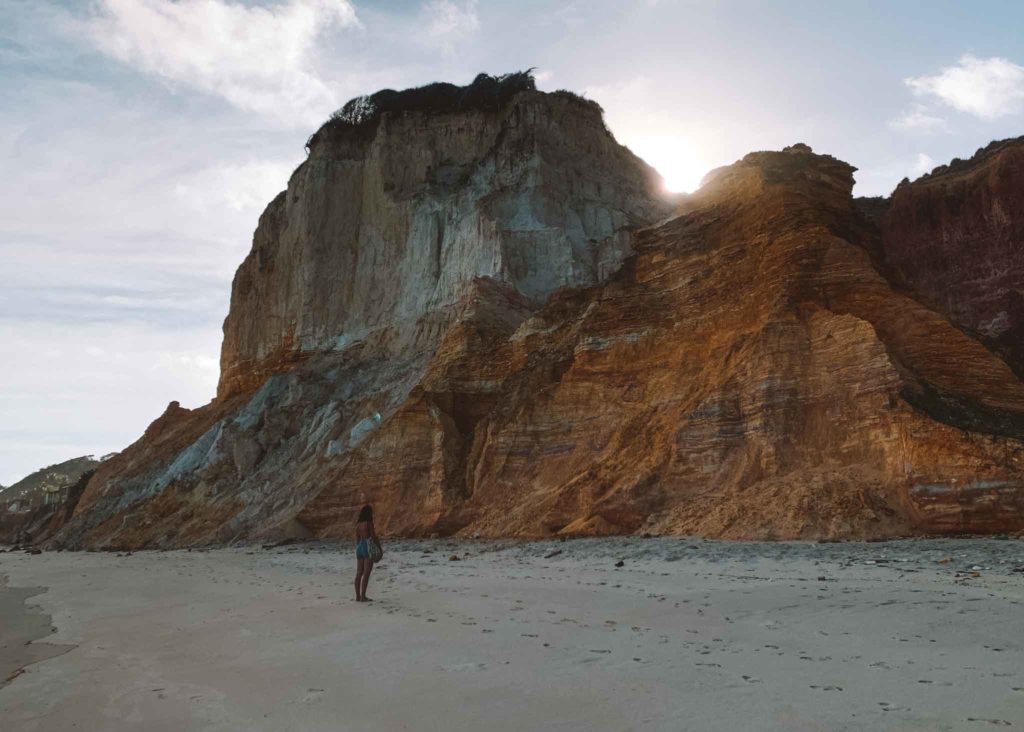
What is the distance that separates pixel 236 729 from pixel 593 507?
15.3 m

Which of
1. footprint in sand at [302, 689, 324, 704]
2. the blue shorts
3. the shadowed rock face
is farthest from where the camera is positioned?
the shadowed rock face

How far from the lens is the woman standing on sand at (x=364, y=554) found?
392 inches

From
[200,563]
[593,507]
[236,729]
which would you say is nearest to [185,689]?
[236,729]

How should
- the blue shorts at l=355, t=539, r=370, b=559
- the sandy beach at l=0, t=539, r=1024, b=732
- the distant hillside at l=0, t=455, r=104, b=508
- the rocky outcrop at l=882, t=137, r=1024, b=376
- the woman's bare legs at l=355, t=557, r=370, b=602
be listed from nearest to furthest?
the sandy beach at l=0, t=539, r=1024, b=732, the woman's bare legs at l=355, t=557, r=370, b=602, the blue shorts at l=355, t=539, r=370, b=559, the rocky outcrop at l=882, t=137, r=1024, b=376, the distant hillside at l=0, t=455, r=104, b=508

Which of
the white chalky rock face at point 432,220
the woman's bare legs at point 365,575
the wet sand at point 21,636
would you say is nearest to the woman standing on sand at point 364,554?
the woman's bare legs at point 365,575

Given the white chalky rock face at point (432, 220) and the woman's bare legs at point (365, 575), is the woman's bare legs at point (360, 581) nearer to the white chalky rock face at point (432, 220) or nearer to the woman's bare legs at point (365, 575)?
the woman's bare legs at point (365, 575)

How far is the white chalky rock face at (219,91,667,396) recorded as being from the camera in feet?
135

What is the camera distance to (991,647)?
5.04m

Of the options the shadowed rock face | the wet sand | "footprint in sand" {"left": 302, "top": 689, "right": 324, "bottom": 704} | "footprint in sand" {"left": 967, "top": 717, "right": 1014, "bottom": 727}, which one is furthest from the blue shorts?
the shadowed rock face

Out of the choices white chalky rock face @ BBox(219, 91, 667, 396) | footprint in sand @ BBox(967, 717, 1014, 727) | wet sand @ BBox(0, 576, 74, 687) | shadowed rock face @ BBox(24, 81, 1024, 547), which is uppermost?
white chalky rock face @ BBox(219, 91, 667, 396)

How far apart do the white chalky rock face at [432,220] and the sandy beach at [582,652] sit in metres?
29.5

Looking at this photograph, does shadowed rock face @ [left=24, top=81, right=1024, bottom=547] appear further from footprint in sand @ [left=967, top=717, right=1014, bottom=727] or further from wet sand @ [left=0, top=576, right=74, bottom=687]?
wet sand @ [left=0, top=576, right=74, bottom=687]

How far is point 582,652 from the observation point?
5648mm

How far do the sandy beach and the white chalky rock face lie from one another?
96.9 feet
